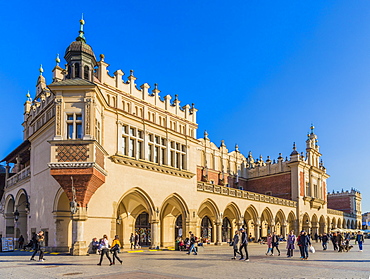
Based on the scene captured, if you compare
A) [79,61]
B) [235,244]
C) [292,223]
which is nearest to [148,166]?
[79,61]

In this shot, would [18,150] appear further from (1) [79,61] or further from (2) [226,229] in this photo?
(2) [226,229]

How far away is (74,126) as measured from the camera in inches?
920

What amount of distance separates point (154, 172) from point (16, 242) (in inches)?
543

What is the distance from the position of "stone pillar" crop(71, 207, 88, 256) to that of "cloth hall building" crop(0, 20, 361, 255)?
0.19ft

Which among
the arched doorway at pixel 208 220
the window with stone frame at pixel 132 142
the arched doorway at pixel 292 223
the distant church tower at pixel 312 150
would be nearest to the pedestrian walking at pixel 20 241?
the window with stone frame at pixel 132 142

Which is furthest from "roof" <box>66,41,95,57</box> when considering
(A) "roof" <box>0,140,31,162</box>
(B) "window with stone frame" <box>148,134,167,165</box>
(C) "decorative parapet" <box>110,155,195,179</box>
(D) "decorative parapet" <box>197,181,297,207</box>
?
(D) "decorative parapet" <box>197,181,297,207</box>

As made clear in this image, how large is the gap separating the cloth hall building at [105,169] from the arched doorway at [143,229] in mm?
93

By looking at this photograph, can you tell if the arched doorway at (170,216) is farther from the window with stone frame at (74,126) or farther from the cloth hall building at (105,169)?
the window with stone frame at (74,126)

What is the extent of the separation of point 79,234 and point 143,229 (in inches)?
551

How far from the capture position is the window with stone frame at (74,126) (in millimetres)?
23344

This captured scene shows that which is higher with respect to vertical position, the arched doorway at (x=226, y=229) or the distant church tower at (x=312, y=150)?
the distant church tower at (x=312, y=150)

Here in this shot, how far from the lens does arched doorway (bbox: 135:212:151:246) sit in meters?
36.2

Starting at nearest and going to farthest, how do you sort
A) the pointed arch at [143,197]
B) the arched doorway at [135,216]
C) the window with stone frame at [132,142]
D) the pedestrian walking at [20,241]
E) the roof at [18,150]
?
1. the window with stone frame at [132,142]
2. the pointed arch at [143,197]
3. the arched doorway at [135,216]
4. the pedestrian walking at [20,241]
5. the roof at [18,150]

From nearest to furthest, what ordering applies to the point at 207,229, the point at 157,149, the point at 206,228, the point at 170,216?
the point at 157,149, the point at 170,216, the point at 206,228, the point at 207,229
